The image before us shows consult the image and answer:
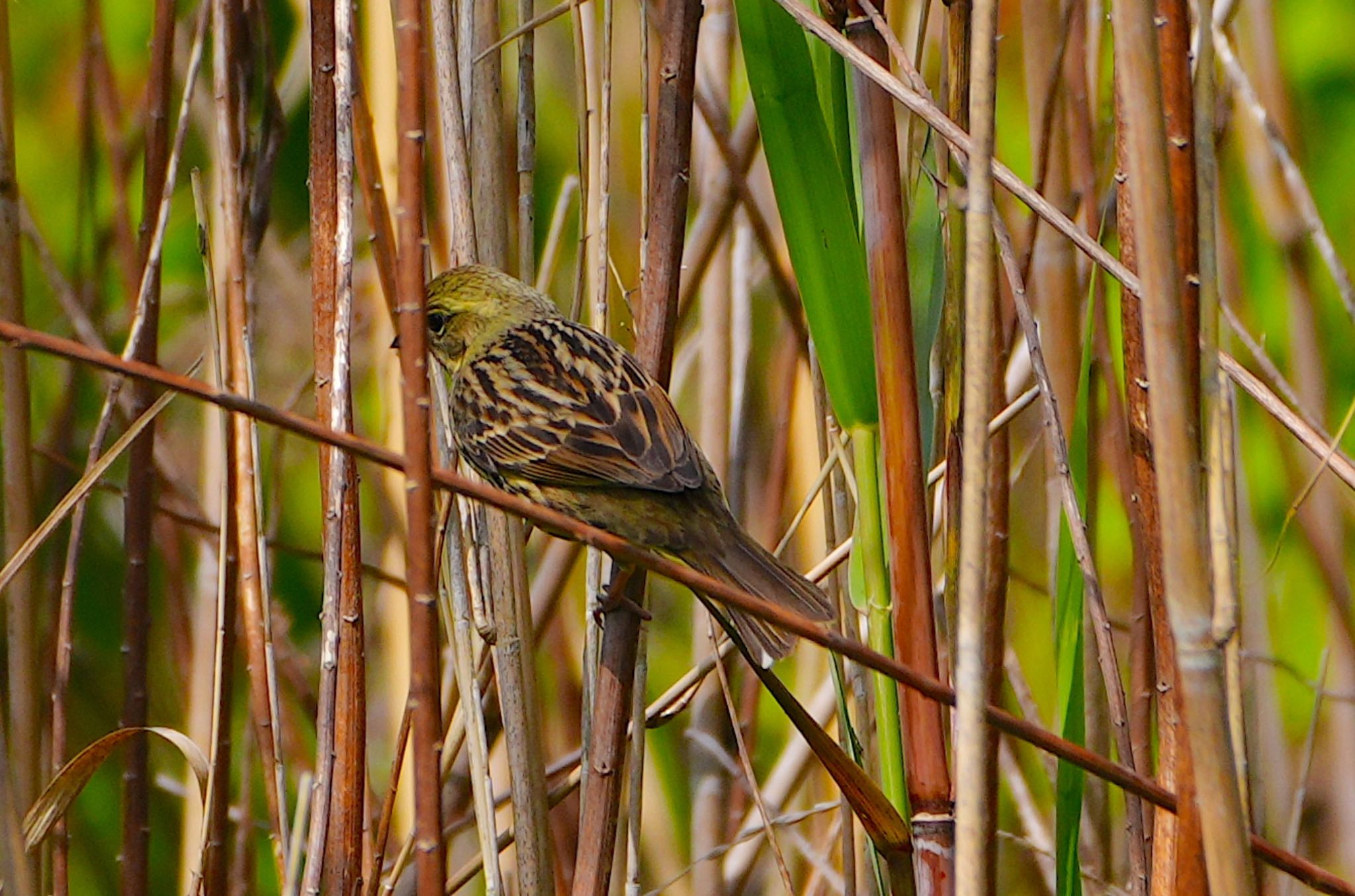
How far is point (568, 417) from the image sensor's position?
207 centimetres

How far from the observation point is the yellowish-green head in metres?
2.02

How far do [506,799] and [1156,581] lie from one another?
4.20 feet

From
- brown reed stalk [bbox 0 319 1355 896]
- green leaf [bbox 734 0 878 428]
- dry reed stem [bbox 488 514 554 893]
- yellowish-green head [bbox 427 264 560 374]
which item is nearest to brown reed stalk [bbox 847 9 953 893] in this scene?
green leaf [bbox 734 0 878 428]

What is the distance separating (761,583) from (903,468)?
0.54 meters

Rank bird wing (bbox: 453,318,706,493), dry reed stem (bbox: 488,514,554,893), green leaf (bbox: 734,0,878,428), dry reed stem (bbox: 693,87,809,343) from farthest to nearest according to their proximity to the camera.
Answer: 1. dry reed stem (bbox: 693,87,809,343)
2. bird wing (bbox: 453,318,706,493)
3. dry reed stem (bbox: 488,514,554,893)
4. green leaf (bbox: 734,0,878,428)

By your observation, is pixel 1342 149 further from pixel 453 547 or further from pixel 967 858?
pixel 967 858

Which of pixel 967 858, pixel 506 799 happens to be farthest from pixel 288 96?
pixel 967 858

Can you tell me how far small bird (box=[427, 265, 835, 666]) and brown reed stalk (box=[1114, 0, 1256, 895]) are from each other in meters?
0.75

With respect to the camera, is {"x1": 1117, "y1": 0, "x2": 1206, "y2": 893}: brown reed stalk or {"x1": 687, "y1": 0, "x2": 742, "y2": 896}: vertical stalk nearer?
{"x1": 1117, "y1": 0, "x2": 1206, "y2": 893}: brown reed stalk

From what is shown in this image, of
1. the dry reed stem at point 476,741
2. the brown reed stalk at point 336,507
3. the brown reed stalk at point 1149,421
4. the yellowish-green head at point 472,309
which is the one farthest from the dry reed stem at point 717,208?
the brown reed stalk at point 1149,421

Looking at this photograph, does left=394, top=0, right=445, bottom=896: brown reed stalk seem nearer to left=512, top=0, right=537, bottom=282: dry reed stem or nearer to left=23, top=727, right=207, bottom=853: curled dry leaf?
left=23, top=727, right=207, bottom=853: curled dry leaf

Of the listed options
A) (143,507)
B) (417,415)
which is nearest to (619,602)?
(417,415)

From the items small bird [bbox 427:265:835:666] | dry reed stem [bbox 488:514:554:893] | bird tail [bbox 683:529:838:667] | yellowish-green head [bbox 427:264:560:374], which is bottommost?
dry reed stem [bbox 488:514:554:893]

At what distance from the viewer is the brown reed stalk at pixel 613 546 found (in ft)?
3.05
